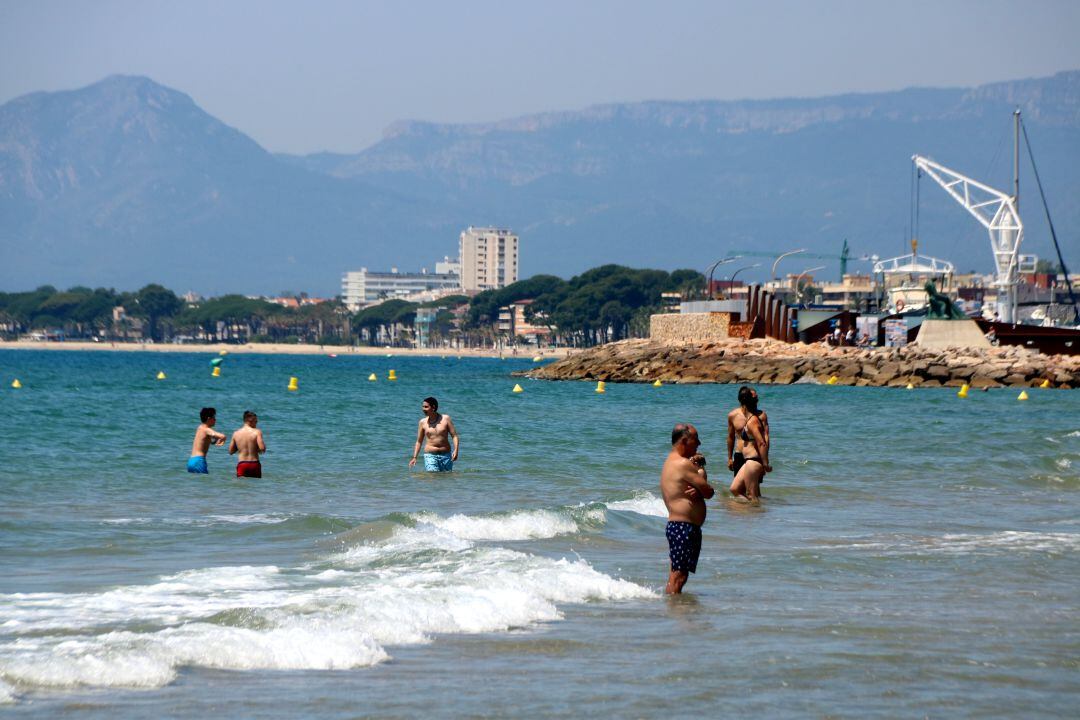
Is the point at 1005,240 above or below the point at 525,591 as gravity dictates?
above

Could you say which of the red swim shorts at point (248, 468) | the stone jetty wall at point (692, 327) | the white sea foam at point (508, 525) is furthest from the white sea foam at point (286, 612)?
the stone jetty wall at point (692, 327)

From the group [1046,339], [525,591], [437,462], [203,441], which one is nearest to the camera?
[525,591]

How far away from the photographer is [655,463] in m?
25.4

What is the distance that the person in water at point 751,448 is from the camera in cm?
1708

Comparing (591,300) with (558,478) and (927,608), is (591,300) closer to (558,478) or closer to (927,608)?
(558,478)

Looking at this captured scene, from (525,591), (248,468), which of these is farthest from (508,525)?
(248,468)

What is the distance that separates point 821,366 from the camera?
7019 centimetres

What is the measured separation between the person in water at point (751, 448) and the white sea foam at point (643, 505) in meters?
1.04

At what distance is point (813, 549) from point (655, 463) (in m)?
11.4

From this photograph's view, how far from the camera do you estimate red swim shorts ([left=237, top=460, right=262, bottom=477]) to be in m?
20.1

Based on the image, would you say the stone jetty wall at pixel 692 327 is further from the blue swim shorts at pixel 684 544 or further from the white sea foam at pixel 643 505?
the blue swim shorts at pixel 684 544

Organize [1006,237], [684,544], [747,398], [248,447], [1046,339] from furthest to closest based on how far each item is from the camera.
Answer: [1006,237] < [1046,339] < [248,447] < [747,398] < [684,544]

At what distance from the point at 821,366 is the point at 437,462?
5098 cm

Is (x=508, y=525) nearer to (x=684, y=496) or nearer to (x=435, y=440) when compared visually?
(x=684, y=496)
